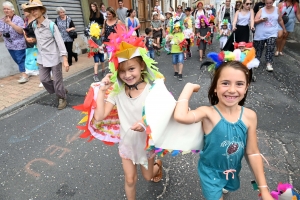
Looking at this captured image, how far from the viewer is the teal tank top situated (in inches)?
60.6

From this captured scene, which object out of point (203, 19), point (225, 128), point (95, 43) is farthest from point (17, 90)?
point (203, 19)

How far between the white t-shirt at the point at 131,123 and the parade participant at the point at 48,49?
262 centimetres

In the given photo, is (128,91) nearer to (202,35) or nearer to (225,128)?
(225,128)

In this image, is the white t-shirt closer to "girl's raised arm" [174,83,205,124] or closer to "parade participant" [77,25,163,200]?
"parade participant" [77,25,163,200]

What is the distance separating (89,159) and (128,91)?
4.89ft

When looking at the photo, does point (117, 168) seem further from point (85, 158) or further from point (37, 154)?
point (37, 154)

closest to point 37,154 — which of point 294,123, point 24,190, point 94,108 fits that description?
point 24,190

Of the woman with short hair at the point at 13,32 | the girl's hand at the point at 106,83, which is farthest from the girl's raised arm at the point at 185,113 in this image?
the woman with short hair at the point at 13,32

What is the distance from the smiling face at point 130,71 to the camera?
1735 mm

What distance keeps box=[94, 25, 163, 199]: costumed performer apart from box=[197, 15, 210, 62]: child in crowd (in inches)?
242

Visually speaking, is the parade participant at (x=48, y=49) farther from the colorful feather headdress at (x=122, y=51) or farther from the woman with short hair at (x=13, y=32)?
the colorful feather headdress at (x=122, y=51)

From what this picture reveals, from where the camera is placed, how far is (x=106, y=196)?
7.69ft

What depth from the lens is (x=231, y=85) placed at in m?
1.45

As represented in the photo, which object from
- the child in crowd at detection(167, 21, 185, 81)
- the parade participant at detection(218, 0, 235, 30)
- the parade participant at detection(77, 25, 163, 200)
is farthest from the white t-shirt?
the parade participant at detection(218, 0, 235, 30)
